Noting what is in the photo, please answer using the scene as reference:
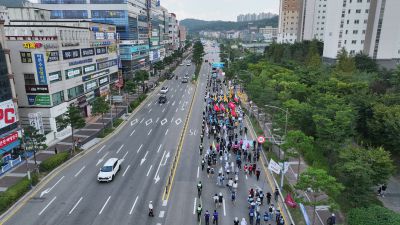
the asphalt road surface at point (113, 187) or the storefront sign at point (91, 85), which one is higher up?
the storefront sign at point (91, 85)

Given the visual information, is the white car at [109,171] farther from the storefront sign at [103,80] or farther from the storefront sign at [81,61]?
the storefront sign at [103,80]

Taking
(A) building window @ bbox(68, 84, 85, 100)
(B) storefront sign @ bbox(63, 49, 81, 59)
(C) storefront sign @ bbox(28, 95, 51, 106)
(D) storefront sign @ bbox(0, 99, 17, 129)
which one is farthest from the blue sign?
(A) building window @ bbox(68, 84, 85, 100)

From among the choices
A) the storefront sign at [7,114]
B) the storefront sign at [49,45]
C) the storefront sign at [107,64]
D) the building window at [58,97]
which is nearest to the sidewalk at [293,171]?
the storefront sign at [7,114]

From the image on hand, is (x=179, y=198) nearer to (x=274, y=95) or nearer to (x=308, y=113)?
(x=308, y=113)

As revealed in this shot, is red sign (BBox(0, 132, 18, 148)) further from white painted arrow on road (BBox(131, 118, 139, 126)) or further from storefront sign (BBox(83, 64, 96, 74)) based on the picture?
storefront sign (BBox(83, 64, 96, 74))

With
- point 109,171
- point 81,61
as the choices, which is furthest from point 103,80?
point 109,171

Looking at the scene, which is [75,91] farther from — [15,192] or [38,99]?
[15,192]
